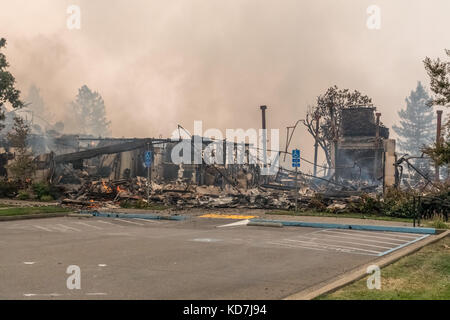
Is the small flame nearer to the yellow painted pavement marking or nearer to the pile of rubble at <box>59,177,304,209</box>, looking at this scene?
the pile of rubble at <box>59,177,304,209</box>

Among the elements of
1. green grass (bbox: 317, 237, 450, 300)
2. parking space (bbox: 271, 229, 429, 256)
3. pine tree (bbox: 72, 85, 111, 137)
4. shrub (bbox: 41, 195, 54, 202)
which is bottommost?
parking space (bbox: 271, 229, 429, 256)

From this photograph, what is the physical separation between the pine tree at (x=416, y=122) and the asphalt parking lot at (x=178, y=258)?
82451 millimetres

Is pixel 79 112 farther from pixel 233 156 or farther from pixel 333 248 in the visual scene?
pixel 333 248

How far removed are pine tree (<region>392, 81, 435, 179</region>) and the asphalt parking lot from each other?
271 ft

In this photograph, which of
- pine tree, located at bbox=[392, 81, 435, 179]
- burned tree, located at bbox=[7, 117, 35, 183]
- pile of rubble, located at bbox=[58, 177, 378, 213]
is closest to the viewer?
pile of rubble, located at bbox=[58, 177, 378, 213]

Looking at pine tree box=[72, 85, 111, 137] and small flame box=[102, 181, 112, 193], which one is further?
pine tree box=[72, 85, 111, 137]

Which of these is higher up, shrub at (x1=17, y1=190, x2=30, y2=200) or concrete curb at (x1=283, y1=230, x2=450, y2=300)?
shrub at (x1=17, y1=190, x2=30, y2=200)

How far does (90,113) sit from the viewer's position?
114 metres

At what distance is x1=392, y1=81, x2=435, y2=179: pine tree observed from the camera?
3600 inches

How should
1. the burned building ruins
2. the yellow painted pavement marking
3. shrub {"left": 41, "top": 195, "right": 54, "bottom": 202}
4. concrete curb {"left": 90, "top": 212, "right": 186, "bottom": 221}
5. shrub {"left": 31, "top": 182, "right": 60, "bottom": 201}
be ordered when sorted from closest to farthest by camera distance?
concrete curb {"left": 90, "top": 212, "right": 186, "bottom": 221}, the yellow painted pavement marking, shrub {"left": 41, "top": 195, "right": 54, "bottom": 202}, shrub {"left": 31, "top": 182, "right": 60, "bottom": 201}, the burned building ruins

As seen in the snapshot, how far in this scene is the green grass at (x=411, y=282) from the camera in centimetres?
691

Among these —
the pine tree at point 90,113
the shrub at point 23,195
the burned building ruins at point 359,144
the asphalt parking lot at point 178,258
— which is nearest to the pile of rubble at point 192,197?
the shrub at point 23,195

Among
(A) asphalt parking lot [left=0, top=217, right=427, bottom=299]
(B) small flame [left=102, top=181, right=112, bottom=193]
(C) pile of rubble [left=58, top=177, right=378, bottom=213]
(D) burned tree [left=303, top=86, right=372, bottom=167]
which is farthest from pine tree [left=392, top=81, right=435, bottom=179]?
(A) asphalt parking lot [left=0, top=217, right=427, bottom=299]
